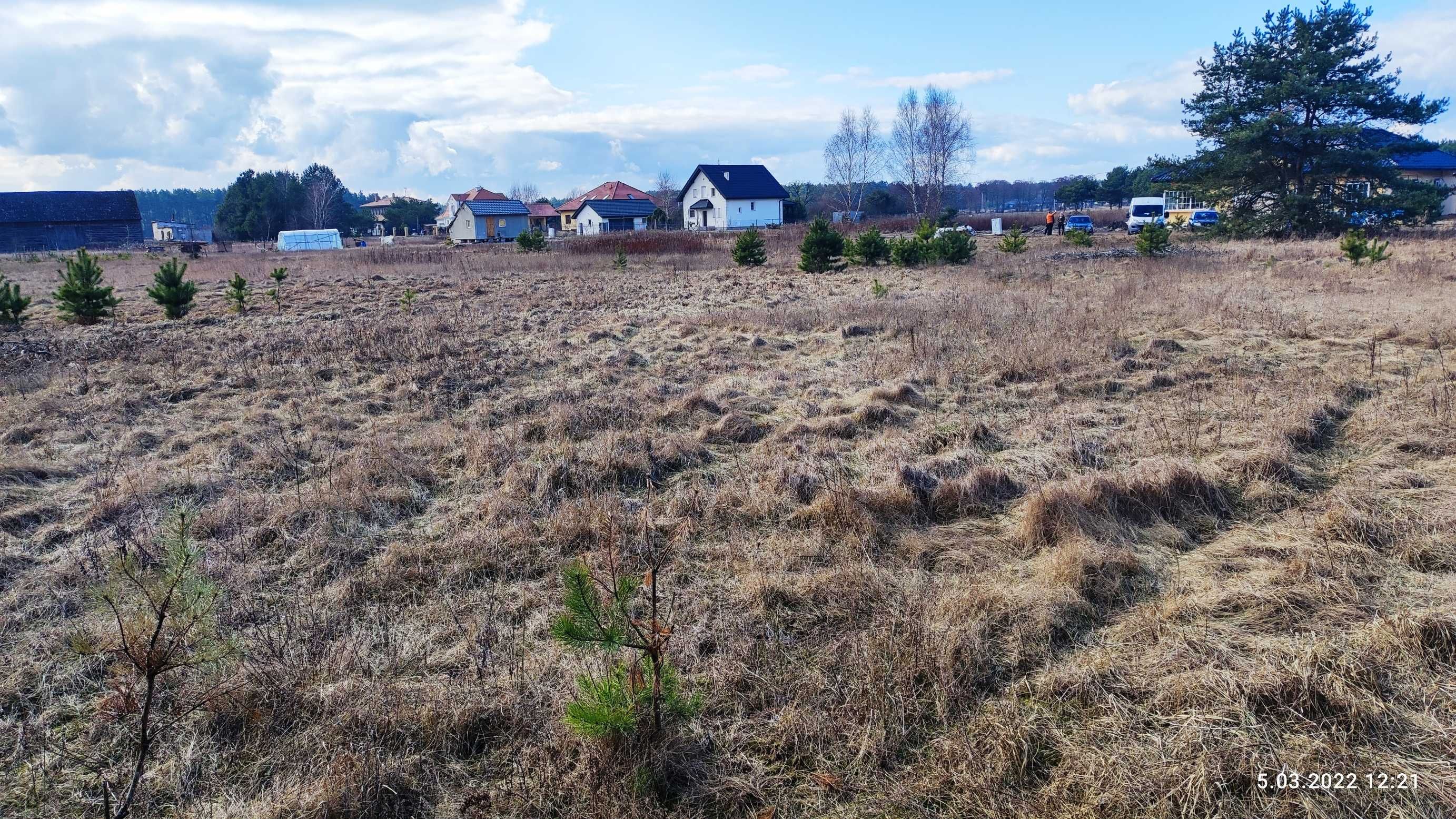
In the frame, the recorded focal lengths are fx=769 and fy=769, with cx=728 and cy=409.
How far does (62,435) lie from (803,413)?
6735mm

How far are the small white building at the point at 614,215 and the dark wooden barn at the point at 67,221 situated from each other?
30827 millimetres

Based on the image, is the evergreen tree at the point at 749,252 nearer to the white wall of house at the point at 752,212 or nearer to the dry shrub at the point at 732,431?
the dry shrub at the point at 732,431

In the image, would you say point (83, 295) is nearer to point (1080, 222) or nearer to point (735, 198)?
point (1080, 222)

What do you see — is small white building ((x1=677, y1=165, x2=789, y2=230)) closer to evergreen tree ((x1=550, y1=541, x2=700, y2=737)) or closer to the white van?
the white van

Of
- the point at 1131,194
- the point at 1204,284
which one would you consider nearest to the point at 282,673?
the point at 1204,284

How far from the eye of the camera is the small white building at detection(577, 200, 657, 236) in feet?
202

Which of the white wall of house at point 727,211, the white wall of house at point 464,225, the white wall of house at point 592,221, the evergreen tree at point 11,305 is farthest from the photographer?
the white wall of house at point 592,221

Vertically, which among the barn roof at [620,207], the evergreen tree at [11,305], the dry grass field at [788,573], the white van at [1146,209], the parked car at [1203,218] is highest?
the barn roof at [620,207]

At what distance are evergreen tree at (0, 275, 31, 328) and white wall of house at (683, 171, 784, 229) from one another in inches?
1806

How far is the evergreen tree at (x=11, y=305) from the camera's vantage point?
515 inches

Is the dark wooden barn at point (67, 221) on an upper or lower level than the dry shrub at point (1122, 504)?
upper

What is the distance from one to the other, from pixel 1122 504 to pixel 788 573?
2.28 meters

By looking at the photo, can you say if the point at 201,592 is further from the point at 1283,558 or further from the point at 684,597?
the point at 1283,558

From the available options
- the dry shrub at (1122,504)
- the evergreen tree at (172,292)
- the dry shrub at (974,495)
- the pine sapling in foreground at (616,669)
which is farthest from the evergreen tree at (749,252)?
the pine sapling in foreground at (616,669)
